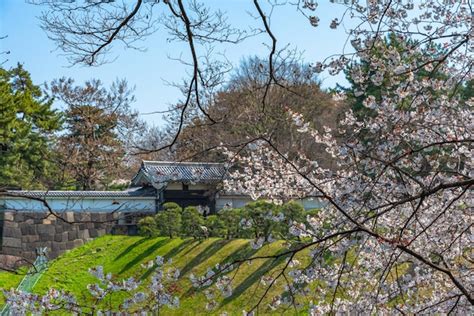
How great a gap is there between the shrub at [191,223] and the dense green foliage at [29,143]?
17.6 ft

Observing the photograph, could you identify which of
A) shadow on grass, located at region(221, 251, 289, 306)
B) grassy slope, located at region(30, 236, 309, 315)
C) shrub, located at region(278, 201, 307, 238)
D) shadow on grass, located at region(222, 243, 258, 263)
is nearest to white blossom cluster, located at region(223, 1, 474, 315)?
grassy slope, located at region(30, 236, 309, 315)

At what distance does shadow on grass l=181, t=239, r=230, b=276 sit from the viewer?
8438 mm

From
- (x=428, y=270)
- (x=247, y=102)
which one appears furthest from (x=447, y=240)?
(x=247, y=102)

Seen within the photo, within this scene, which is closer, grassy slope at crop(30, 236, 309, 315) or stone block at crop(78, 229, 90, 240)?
grassy slope at crop(30, 236, 309, 315)

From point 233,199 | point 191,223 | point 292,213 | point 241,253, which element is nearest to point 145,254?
point 191,223

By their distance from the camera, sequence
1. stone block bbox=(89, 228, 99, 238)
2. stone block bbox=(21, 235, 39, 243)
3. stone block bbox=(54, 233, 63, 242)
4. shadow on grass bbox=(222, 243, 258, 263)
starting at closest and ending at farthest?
shadow on grass bbox=(222, 243, 258, 263), stone block bbox=(21, 235, 39, 243), stone block bbox=(54, 233, 63, 242), stone block bbox=(89, 228, 99, 238)

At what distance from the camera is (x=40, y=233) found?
458 inches

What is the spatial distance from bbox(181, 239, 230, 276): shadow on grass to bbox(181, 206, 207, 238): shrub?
0.93 meters

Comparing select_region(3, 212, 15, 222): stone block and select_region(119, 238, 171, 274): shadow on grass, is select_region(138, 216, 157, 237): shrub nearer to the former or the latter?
select_region(119, 238, 171, 274): shadow on grass

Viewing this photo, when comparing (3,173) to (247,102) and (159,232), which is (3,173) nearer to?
(159,232)

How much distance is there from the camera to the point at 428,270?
3.51 metres

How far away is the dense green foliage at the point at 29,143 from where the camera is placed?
14250 millimetres

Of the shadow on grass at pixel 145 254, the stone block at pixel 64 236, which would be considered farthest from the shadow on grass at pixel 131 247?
the stone block at pixel 64 236

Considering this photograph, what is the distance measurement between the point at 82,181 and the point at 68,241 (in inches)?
171
